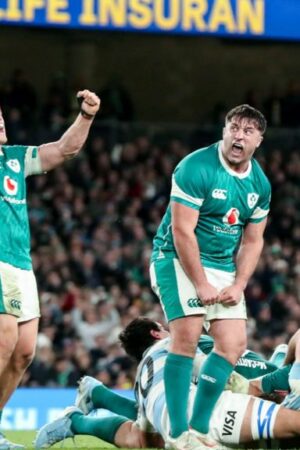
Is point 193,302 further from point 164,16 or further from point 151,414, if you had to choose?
point 164,16

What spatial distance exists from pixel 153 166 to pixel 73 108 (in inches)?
63.8

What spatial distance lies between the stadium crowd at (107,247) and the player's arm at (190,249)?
742 centimetres

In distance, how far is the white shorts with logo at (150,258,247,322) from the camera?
23.4ft

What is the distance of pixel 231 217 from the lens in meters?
7.32

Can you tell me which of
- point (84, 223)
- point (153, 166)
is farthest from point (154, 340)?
point (153, 166)

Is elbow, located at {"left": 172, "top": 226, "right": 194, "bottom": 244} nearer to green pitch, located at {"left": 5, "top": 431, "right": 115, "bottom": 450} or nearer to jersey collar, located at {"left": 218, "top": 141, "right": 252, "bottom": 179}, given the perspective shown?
jersey collar, located at {"left": 218, "top": 141, "right": 252, "bottom": 179}

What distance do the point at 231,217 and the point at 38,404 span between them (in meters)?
5.83

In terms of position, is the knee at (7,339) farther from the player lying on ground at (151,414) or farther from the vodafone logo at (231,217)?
the vodafone logo at (231,217)

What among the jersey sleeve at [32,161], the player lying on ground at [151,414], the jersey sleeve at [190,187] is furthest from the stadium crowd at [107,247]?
the jersey sleeve at [190,187]

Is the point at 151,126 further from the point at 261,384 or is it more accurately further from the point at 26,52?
the point at 261,384

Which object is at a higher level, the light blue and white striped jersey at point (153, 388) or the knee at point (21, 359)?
the knee at point (21, 359)

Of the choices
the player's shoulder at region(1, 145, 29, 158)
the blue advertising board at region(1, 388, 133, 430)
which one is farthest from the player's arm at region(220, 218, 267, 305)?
the blue advertising board at region(1, 388, 133, 430)

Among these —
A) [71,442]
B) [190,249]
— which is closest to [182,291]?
[190,249]

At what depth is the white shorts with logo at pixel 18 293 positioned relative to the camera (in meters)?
7.26
